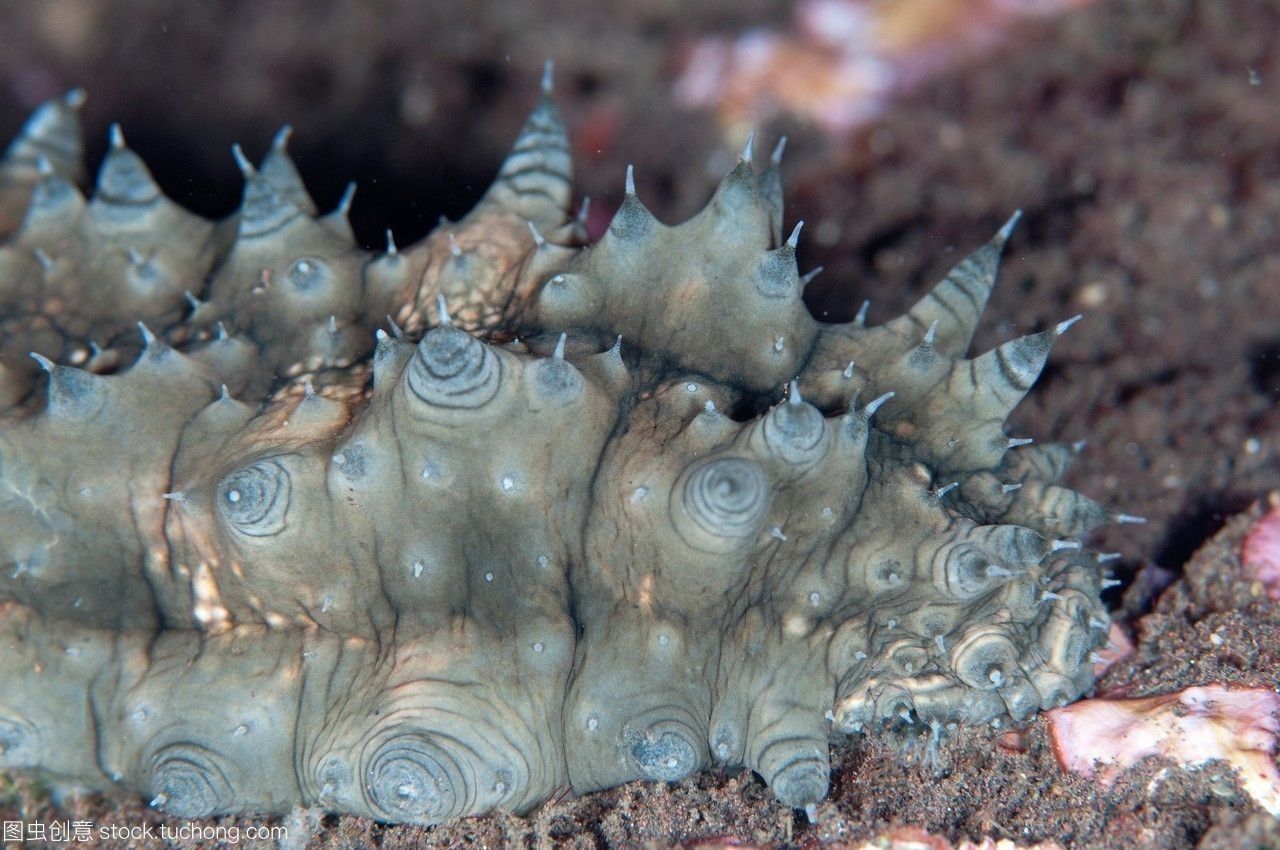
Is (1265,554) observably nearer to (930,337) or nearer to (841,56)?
(930,337)

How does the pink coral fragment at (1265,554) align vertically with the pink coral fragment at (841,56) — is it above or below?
below

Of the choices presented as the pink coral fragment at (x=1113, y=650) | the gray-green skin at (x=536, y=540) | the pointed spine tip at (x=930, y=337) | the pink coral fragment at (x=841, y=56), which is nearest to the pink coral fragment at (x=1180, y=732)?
the gray-green skin at (x=536, y=540)

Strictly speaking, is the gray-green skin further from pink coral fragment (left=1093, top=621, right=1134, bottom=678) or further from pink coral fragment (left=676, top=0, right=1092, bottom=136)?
pink coral fragment (left=676, top=0, right=1092, bottom=136)

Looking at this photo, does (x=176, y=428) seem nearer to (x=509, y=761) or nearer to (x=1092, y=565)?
(x=509, y=761)

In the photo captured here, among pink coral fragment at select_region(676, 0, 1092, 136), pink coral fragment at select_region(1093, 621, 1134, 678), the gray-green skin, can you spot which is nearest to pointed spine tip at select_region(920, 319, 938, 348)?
the gray-green skin

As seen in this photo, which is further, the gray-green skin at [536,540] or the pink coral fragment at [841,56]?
the pink coral fragment at [841,56]

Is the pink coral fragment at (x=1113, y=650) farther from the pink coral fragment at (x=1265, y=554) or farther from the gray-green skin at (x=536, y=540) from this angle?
the pink coral fragment at (x=1265, y=554)
